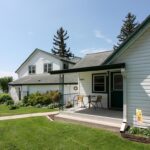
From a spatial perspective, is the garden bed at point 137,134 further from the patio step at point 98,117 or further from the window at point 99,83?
the window at point 99,83

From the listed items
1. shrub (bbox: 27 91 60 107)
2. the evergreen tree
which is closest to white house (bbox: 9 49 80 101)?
shrub (bbox: 27 91 60 107)

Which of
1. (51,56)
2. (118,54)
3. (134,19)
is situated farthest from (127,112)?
(134,19)

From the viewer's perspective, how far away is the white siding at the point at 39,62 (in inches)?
989

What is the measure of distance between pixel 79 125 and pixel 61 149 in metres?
3.04

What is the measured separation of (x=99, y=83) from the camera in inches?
530

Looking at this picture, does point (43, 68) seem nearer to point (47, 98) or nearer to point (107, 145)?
point (47, 98)

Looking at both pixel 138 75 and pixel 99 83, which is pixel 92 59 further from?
pixel 138 75

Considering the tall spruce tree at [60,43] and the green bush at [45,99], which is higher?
the tall spruce tree at [60,43]

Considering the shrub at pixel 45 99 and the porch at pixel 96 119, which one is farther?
the shrub at pixel 45 99

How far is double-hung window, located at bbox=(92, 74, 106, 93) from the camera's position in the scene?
13.2 m

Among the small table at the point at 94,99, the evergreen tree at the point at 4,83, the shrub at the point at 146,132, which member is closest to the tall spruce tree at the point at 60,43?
the evergreen tree at the point at 4,83

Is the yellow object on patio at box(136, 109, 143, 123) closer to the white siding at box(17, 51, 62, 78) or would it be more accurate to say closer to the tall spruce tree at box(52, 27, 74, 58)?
the white siding at box(17, 51, 62, 78)

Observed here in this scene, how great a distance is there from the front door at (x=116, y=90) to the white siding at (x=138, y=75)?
3449 mm

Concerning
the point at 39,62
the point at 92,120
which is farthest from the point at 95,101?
the point at 39,62
